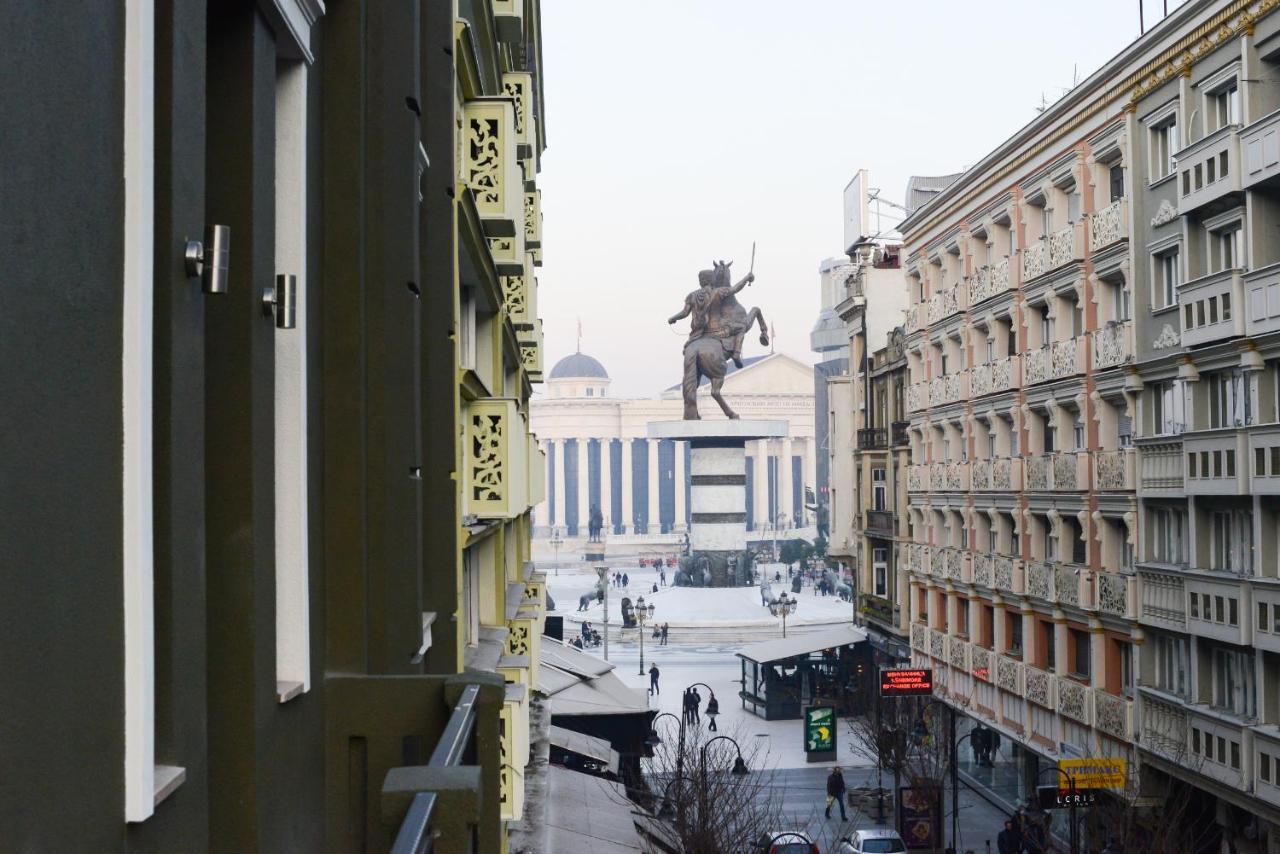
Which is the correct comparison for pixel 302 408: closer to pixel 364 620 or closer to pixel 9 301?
pixel 364 620

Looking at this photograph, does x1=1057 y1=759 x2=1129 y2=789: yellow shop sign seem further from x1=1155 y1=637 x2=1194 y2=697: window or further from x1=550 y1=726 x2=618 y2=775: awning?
x1=550 y1=726 x2=618 y2=775: awning

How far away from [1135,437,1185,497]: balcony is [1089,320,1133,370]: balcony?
163 cm

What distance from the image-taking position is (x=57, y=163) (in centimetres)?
228

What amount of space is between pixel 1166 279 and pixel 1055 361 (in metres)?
4.96

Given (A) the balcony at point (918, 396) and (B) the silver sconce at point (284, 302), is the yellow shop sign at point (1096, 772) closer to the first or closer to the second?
(A) the balcony at point (918, 396)

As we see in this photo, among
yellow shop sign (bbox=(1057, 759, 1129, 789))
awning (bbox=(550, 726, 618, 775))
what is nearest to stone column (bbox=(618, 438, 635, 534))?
awning (bbox=(550, 726, 618, 775))

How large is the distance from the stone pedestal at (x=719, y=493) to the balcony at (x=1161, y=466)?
147 ft

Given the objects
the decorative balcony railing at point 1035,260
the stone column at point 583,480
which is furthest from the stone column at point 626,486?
the decorative balcony railing at point 1035,260

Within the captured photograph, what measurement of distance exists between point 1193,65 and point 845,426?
31.0 metres

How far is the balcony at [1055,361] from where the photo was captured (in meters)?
28.4

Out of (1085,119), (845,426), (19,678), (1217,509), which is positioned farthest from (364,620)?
(845,426)

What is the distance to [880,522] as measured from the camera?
46.2 meters

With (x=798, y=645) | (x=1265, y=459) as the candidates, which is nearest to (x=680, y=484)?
(x=798, y=645)

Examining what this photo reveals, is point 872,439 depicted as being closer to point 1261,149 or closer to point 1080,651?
point 1080,651
